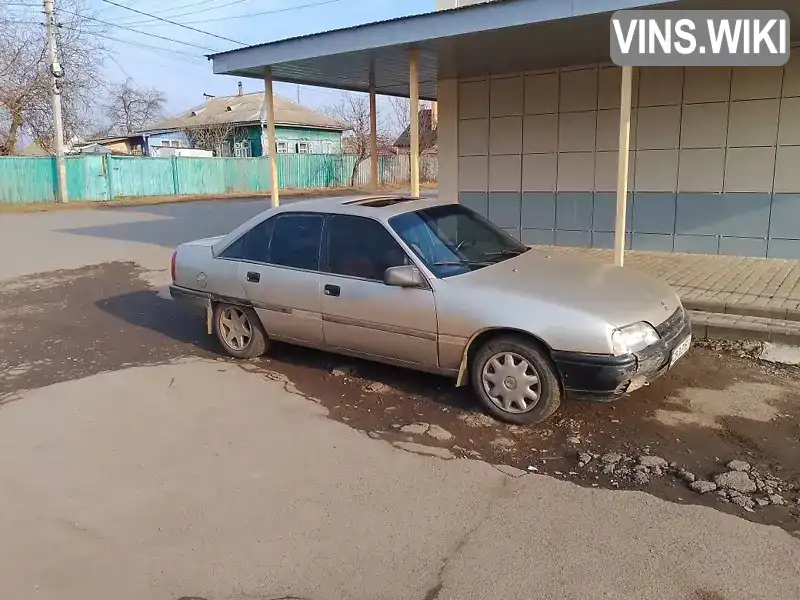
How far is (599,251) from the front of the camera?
36.1 ft

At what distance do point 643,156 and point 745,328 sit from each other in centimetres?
528

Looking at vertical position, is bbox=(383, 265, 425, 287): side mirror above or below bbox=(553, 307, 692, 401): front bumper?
above

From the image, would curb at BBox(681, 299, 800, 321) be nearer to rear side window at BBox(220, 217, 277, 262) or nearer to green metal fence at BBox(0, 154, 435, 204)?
rear side window at BBox(220, 217, 277, 262)

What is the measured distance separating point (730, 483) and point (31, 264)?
41.7ft

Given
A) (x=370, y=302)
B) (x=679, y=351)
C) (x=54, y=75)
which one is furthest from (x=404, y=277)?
(x=54, y=75)

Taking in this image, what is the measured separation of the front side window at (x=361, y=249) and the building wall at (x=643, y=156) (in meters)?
6.91

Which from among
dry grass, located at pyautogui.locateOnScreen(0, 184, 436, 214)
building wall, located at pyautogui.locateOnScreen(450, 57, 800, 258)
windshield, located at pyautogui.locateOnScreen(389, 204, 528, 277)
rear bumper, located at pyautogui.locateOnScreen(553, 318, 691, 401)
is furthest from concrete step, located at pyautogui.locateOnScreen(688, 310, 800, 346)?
dry grass, located at pyautogui.locateOnScreen(0, 184, 436, 214)

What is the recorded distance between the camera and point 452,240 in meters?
5.41

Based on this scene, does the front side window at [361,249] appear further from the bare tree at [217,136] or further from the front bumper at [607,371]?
the bare tree at [217,136]

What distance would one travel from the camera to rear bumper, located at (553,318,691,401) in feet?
13.8

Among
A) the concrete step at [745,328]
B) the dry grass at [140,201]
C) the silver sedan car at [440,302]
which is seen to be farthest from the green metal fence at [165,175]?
the concrete step at [745,328]

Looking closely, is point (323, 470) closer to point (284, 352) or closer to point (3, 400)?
point (284, 352)

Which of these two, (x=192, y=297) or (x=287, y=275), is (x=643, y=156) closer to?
(x=287, y=275)

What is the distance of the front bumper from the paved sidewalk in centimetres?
265
